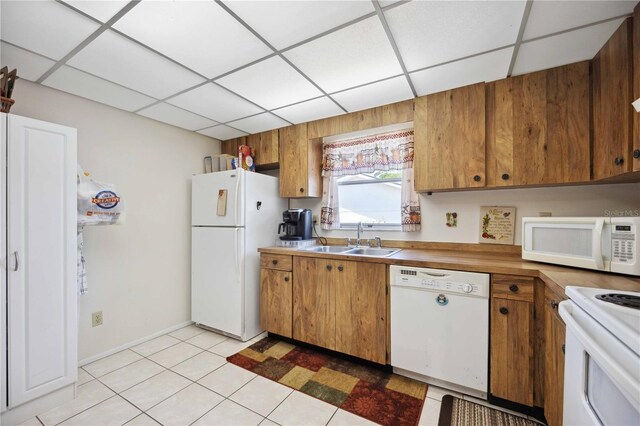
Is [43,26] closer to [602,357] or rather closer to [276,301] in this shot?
[276,301]

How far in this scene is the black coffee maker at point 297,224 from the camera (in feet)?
9.21

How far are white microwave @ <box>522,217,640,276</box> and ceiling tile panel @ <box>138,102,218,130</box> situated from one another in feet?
9.92

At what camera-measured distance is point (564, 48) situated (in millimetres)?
1573

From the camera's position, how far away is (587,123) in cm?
168

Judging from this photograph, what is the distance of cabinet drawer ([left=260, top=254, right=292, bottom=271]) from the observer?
2.48 m

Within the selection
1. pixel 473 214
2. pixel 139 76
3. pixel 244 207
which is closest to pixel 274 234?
pixel 244 207

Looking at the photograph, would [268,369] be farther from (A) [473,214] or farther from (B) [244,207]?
(A) [473,214]

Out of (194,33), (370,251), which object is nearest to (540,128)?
→ (370,251)

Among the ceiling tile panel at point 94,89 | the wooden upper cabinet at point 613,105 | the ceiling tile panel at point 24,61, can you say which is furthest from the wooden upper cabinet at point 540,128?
the ceiling tile panel at point 24,61

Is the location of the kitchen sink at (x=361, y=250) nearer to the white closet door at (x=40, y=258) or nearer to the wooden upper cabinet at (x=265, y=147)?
the wooden upper cabinet at (x=265, y=147)

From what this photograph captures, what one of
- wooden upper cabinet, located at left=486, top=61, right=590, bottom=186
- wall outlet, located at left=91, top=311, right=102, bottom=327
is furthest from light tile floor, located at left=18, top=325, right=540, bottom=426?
wooden upper cabinet, located at left=486, top=61, right=590, bottom=186

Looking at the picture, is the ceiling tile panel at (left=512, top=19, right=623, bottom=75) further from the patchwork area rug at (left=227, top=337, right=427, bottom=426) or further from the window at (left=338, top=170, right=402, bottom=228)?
the patchwork area rug at (left=227, top=337, right=427, bottom=426)

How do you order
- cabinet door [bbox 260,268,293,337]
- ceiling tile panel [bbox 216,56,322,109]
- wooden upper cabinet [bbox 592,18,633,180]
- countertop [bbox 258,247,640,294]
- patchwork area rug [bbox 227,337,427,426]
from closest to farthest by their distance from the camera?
countertop [bbox 258,247,640,294], wooden upper cabinet [bbox 592,18,633,180], patchwork area rug [bbox 227,337,427,426], ceiling tile panel [bbox 216,56,322,109], cabinet door [bbox 260,268,293,337]

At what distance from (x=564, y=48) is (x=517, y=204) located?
1.09 m
